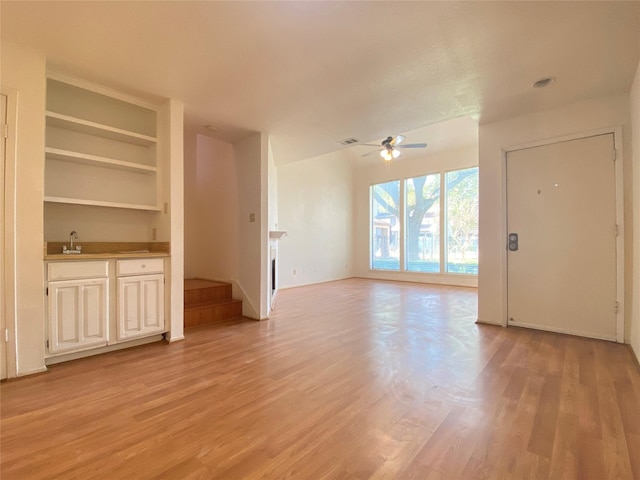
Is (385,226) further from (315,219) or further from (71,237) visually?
(71,237)

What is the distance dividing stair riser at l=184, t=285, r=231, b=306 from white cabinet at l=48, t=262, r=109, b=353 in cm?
122

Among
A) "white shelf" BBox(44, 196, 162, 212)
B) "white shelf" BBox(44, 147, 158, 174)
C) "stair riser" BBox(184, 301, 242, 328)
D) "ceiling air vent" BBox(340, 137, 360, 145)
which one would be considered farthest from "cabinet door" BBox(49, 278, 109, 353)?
"ceiling air vent" BBox(340, 137, 360, 145)

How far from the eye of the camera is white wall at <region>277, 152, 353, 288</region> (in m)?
7.26

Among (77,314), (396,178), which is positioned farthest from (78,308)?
(396,178)

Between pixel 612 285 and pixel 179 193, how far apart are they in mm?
4651

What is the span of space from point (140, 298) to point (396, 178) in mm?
7107

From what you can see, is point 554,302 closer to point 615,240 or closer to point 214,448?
point 615,240

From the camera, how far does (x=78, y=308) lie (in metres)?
2.68

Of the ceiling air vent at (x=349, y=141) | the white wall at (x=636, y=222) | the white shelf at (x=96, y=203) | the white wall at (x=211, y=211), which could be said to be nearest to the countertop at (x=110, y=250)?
the white shelf at (x=96, y=203)

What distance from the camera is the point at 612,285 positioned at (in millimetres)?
3105

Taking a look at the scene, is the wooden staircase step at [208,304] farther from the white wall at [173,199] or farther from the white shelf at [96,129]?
the white shelf at [96,129]

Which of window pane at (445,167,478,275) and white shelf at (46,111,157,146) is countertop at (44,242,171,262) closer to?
white shelf at (46,111,157,146)

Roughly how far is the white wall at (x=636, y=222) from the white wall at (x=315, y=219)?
564 centimetres

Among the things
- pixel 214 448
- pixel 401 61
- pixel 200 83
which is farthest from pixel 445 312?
pixel 200 83
